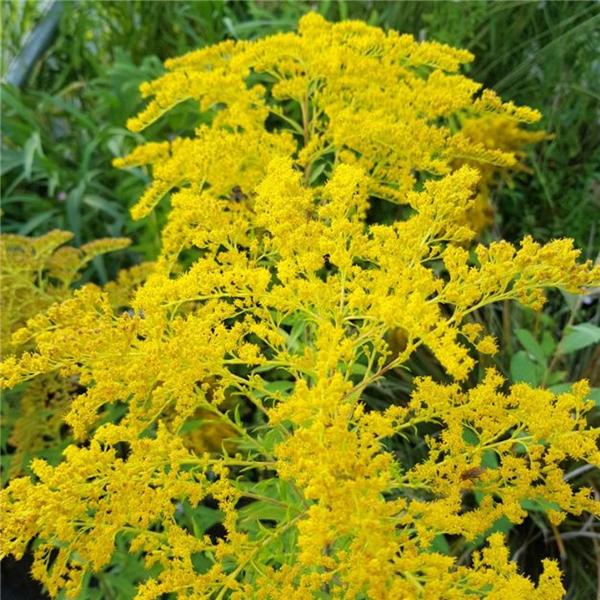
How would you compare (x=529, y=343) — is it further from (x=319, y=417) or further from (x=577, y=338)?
(x=319, y=417)

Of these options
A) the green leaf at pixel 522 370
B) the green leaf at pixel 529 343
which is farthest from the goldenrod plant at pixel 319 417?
the green leaf at pixel 529 343

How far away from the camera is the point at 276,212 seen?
1.42 m

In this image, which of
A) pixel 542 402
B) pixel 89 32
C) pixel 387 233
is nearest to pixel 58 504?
pixel 387 233

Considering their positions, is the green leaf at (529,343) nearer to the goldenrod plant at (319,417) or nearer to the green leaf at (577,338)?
the green leaf at (577,338)

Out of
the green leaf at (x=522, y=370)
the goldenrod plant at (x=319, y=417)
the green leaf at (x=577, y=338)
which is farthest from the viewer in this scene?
the green leaf at (x=577, y=338)

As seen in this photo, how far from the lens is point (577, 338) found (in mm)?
2414

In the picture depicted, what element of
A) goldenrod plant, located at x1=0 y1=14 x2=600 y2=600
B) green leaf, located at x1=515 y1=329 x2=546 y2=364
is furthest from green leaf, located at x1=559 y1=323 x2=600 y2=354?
goldenrod plant, located at x1=0 y1=14 x2=600 y2=600

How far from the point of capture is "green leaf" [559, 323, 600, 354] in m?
2.29

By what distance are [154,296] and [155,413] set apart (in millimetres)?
251

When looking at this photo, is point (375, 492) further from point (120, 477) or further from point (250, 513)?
point (250, 513)

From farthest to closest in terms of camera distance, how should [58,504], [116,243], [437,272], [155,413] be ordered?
[437,272]
[116,243]
[155,413]
[58,504]

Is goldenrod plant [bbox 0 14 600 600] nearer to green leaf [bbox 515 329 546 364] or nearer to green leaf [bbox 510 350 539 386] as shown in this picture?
green leaf [bbox 510 350 539 386]

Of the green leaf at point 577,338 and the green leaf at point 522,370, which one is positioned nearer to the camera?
the green leaf at point 522,370

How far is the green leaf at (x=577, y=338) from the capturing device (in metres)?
2.29
